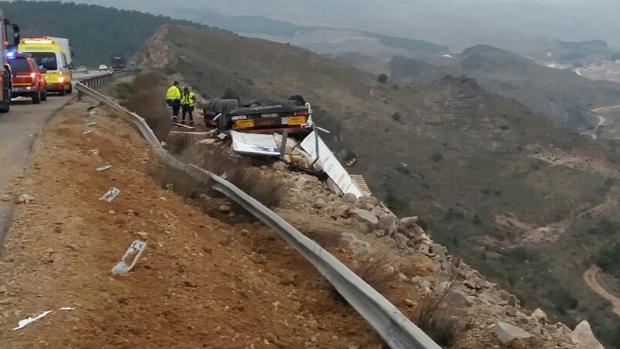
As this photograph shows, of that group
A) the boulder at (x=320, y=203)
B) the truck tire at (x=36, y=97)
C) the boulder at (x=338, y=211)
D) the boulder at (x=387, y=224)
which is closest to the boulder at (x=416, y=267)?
the boulder at (x=387, y=224)

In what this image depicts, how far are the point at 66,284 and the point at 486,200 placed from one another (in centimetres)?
5452

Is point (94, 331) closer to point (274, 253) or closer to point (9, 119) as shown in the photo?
point (274, 253)

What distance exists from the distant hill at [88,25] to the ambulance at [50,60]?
11292cm

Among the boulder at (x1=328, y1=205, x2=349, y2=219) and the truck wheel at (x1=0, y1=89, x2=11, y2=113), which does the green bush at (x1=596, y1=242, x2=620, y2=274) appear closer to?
the truck wheel at (x1=0, y1=89, x2=11, y2=113)

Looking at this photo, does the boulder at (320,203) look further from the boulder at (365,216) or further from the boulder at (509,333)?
the boulder at (509,333)

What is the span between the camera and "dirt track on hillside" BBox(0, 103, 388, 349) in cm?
502

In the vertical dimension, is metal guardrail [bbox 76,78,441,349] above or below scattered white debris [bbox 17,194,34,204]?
above

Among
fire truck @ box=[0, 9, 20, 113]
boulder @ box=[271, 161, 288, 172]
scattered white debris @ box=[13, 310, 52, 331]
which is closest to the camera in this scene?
scattered white debris @ box=[13, 310, 52, 331]

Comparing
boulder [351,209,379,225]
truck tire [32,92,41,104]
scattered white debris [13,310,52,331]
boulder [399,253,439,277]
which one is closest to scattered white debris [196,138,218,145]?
boulder [351,209,379,225]

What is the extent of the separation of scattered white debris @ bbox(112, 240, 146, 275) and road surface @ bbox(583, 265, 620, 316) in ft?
107

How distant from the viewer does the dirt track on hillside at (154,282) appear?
5016 millimetres

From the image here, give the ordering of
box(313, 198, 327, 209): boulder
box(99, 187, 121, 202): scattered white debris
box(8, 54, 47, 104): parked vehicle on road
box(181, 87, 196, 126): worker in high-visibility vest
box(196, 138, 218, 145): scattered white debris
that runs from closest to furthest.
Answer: box(99, 187, 121, 202): scattered white debris → box(313, 198, 327, 209): boulder → box(196, 138, 218, 145): scattered white debris → box(181, 87, 196, 126): worker in high-visibility vest → box(8, 54, 47, 104): parked vehicle on road

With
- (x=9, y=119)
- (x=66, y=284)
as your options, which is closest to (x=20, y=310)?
(x=66, y=284)

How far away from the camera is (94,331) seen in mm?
4836
